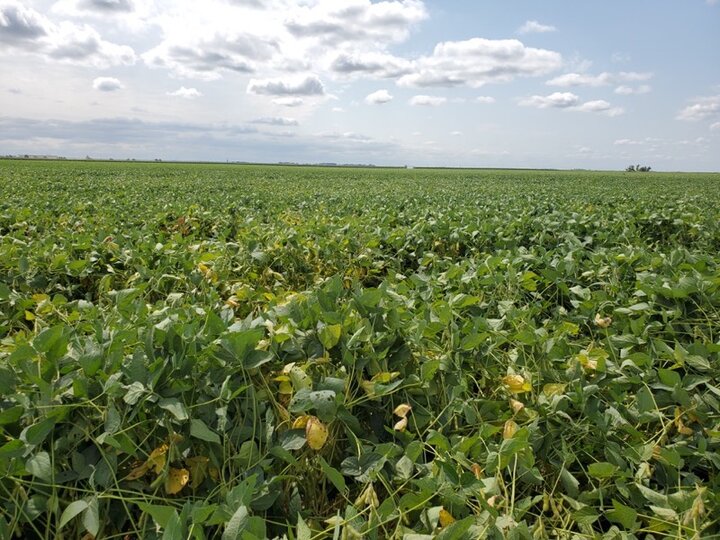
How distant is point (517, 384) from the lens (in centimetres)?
202

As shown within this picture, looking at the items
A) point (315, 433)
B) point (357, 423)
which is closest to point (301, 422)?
point (315, 433)

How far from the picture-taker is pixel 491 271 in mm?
3322

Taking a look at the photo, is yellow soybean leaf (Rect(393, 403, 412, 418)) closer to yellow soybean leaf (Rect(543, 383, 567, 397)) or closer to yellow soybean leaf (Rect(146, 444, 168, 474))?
yellow soybean leaf (Rect(543, 383, 567, 397))

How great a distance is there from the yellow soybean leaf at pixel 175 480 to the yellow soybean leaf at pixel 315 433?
16.4 inches

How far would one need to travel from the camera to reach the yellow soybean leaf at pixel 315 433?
1.55m

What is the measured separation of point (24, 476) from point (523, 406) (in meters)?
1.86

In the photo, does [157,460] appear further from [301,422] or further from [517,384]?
[517,384]

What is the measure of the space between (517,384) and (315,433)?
98cm

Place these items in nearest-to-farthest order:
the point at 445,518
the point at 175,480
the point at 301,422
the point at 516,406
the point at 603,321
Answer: the point at 445,518 → the point at 175,480 → the point at 301,422 → the point at 516,406 → the point at 603,321

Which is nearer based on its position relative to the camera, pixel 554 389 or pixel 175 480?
pixel 175 480

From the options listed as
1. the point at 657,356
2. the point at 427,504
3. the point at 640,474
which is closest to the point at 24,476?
the point at 427,504

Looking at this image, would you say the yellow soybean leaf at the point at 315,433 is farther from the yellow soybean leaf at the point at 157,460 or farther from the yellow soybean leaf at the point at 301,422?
the yellow soybean leaf at the point at 157,460

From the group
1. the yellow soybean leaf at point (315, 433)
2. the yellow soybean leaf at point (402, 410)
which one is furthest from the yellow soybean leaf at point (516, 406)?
the yellow soybean leaf at point (315, 433)

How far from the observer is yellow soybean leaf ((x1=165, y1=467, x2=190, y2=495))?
1.48m
